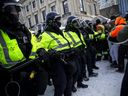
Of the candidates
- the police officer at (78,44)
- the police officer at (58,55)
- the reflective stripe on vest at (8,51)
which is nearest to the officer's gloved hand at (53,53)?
the police officer at (58,55)

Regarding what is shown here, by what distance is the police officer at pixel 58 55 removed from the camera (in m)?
4.39

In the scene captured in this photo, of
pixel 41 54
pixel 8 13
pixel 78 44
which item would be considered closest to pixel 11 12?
pixel 8 13

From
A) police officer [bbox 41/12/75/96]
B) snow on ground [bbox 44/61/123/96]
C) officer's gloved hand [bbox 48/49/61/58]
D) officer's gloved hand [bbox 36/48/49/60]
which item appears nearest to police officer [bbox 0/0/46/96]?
officer's gloved hand [bbox 36/48/49/60]

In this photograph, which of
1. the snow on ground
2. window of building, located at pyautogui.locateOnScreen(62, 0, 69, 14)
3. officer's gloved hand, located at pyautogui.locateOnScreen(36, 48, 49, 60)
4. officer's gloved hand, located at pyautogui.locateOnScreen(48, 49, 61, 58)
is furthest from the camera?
window of building, located at pyautogui.locateOnScreen(62, 0, 69, 14)

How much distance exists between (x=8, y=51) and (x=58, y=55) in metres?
1.37

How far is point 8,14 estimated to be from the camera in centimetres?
330

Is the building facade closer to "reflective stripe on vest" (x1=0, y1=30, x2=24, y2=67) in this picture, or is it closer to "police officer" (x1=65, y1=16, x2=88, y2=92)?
"police officer" (x1=65, y1=16, x2=88, y2=92)

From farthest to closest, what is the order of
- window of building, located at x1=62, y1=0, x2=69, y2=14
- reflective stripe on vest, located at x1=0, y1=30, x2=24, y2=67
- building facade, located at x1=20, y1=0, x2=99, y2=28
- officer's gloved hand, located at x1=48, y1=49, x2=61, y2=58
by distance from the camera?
window of building, located at x1=62, y1=0, x2=69, y2=14, building facade, located at x1=20, y1=0, x2=99, y2=28, officer's gloved hand, located at x1=48, y1=49, x2=61, y2=58, reflective stripe on vest, located at x1=0, y1=30, x2=24, y2=67

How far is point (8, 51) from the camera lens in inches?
121

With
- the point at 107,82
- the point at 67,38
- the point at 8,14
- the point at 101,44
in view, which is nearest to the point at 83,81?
the point at 107,82

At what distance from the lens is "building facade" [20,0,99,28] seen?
28000 mm

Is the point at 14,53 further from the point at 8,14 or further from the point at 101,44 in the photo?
the point at 101,44

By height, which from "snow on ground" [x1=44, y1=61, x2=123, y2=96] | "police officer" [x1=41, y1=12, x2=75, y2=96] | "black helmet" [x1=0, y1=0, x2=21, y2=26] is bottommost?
"snow on ground" [x1=44, y1=61, x2=123, y2=96]

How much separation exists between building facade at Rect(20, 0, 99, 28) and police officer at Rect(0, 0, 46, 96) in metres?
24.4
